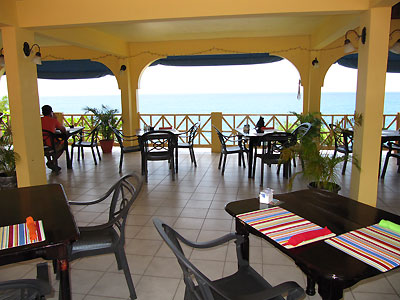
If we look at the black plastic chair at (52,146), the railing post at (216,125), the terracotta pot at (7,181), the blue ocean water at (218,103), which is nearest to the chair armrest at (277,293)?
the terracotta pot at (7,181)

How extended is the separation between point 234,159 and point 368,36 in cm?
362

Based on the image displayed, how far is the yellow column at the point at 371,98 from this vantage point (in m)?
3.24

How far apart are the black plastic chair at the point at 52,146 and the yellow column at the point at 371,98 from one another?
439cm

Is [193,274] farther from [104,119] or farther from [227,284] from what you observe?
[104,119]

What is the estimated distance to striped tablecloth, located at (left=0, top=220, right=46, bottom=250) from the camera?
4.50ft

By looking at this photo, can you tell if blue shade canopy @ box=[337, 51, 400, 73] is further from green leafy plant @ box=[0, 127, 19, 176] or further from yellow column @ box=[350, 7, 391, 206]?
green leafy plant @ box=[0, 127, 19, 176]

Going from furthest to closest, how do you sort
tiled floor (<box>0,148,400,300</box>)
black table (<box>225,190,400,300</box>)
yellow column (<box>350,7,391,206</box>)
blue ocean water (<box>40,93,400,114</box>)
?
blue ocean water (<box>40,93,400,114</box>), yellow column (<box>350,7,391,206</box>), tiled floor (<box>0,148,400,300</box>), black table (<box>225,190,400,300</box>)

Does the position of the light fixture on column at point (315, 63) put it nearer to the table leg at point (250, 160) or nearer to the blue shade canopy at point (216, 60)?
the blue shade canopy at point (216, 60)

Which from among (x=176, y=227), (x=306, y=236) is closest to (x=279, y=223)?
(x=306, y=236)

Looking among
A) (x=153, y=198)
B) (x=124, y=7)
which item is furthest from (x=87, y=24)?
(x=153, y=198)

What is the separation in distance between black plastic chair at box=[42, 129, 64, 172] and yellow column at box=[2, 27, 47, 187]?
77cm

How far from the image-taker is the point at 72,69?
804cm

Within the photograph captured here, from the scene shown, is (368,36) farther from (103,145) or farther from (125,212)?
(103,145)

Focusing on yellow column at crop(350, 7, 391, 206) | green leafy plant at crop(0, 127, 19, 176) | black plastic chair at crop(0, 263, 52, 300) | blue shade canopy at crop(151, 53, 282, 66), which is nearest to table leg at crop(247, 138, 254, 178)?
yellow column at crop(350, 7, 391, 206)
